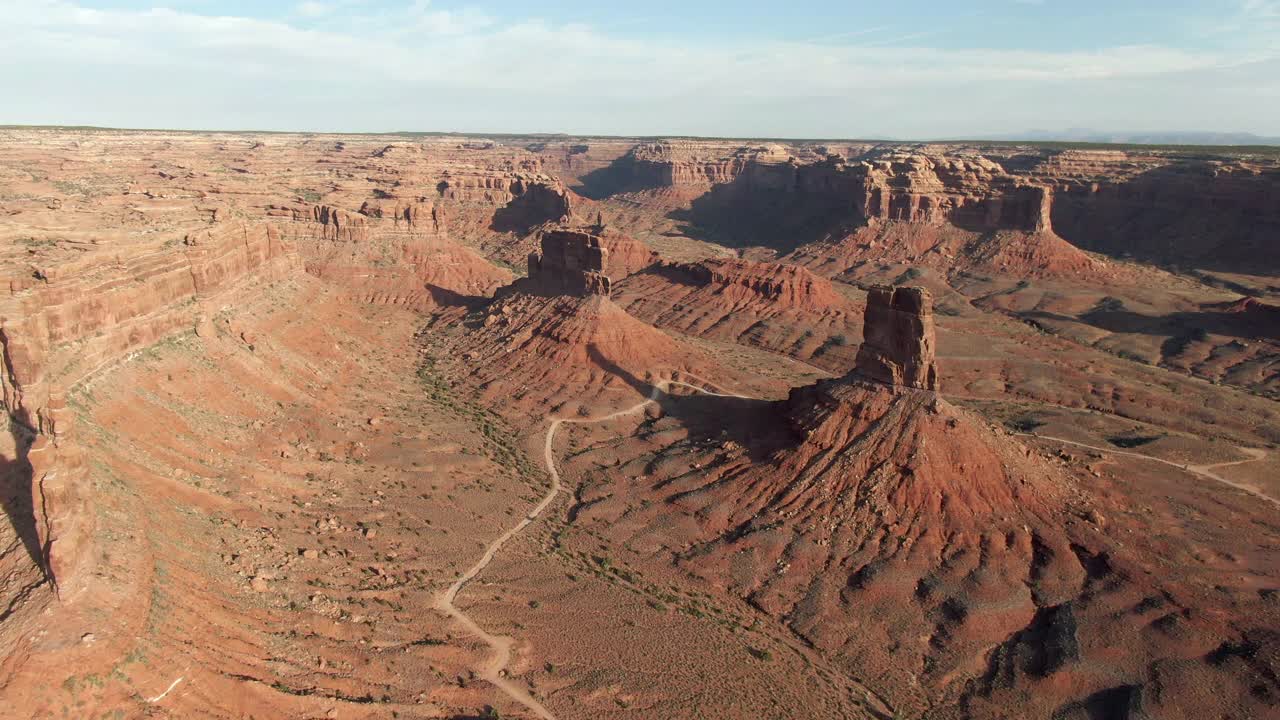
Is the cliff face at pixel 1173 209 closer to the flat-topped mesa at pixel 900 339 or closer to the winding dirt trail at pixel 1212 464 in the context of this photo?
the winding dirt trail at pixel 1212 464

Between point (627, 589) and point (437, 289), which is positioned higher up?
point (437, 289)

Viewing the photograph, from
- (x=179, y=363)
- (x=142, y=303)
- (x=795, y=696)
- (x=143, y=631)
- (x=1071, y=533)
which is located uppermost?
(x=142, y=303)

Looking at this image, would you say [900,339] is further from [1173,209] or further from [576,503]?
[1173,209]

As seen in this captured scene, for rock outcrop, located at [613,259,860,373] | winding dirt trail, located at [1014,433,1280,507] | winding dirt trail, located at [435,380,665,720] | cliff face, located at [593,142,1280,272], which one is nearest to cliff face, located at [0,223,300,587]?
winding dirt trail, located at [435,380,665,720]

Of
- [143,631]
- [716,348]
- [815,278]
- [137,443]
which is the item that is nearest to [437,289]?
[716,348]

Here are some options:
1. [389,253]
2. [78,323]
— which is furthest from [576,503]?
[389,253]

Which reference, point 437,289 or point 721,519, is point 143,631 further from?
point 437,289
